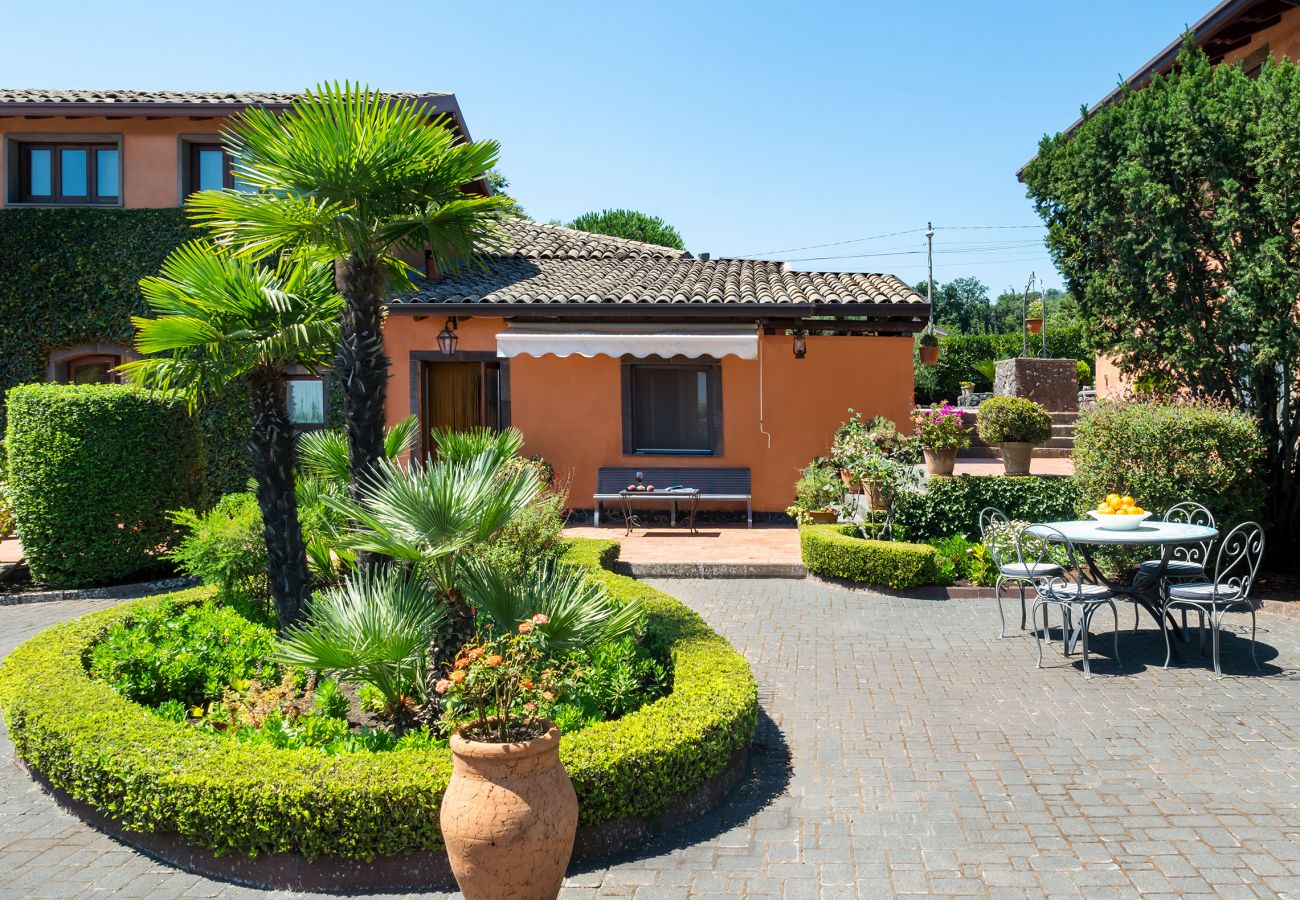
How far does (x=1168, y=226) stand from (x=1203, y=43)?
222 inches

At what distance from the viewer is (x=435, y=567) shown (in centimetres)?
571

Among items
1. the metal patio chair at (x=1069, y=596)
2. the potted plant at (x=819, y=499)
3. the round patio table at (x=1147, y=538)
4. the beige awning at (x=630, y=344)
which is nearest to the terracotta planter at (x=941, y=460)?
the potted plant at (x=819, y=499)

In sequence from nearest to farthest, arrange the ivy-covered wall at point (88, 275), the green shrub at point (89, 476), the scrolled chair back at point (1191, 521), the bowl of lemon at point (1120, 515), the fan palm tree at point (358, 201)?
the fan palm tree at point (358, 201), the bowl of lemon at point (1120, 515), the scrolled chair back at point (1191, 521), the green shrub at point (89, 476), the ivy-covered wall at point (88, 275)

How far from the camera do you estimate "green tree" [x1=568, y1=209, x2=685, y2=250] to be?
34.2 metres

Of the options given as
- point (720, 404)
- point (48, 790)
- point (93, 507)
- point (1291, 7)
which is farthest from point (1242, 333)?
point (93, 507)

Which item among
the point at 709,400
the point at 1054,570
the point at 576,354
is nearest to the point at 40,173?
the point at 576,354

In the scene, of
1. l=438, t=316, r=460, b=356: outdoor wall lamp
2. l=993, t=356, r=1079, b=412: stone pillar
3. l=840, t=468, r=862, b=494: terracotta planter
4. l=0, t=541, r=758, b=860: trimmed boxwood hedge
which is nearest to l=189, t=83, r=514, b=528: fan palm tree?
l=0, t=541, r=758, b=860: trimmed boxwood hedge

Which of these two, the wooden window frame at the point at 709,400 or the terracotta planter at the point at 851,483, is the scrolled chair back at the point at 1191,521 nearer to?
the terracotta planter at the point at 851,483

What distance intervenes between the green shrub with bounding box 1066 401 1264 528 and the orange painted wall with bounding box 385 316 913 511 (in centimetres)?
556

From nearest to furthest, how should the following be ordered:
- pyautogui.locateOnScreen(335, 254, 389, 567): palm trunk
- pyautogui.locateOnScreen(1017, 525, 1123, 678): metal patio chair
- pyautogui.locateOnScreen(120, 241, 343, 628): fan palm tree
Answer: pyautogui.locateOnScreen(120, 241, 343, 628): fan palm tree
pyautogui.locateOnScreen(335, 254, 389, 567): palm trunk
pyautogui.locateOnScreen(1017, 525, 1123, 678): metal patio chair

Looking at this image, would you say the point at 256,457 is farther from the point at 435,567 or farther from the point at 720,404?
the point at 720,404

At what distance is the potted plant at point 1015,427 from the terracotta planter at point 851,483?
2849mm

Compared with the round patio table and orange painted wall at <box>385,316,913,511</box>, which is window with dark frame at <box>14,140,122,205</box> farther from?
the round patio table

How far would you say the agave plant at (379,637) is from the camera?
5211mm
